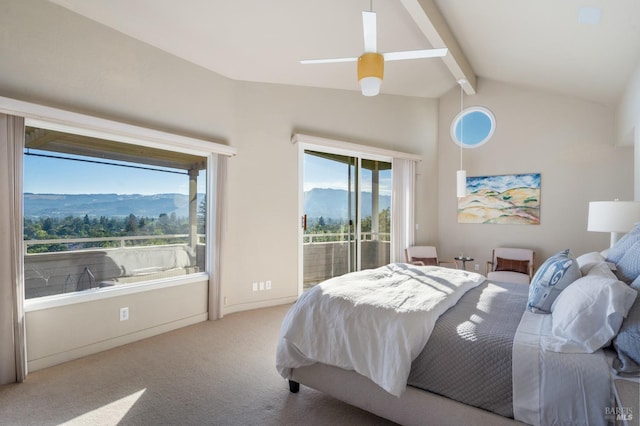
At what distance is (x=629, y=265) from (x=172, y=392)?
3.06m

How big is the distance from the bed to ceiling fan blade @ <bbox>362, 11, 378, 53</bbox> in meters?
1.67

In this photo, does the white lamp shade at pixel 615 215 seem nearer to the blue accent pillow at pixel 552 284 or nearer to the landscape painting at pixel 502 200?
the blue accent pillow at pixel 552 284

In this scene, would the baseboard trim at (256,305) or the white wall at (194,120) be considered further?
the baseboard trim at (256,305)

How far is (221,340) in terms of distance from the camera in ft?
11.2

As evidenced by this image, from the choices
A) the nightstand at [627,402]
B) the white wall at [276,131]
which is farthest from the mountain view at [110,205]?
the nightstand at [627,402]

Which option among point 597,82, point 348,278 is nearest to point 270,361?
point 348,278

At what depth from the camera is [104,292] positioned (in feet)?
10.5

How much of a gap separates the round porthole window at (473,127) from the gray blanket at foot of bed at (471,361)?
4451 mm

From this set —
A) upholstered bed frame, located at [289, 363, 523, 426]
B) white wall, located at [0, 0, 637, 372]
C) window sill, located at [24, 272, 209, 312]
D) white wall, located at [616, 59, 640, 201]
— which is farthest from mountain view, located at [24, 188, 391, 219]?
white wall, located at [616, 59, 640, 201]

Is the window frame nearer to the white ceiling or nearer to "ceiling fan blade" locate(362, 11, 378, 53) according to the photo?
the white ceiling

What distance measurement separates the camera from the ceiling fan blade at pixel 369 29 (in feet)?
7.06

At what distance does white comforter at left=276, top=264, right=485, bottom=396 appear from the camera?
184 centimetres

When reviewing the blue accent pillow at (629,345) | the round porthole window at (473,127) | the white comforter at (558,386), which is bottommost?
the white comforter at (558,386)

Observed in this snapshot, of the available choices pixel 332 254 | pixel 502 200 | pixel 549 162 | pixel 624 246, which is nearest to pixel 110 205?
pixel 332 254
